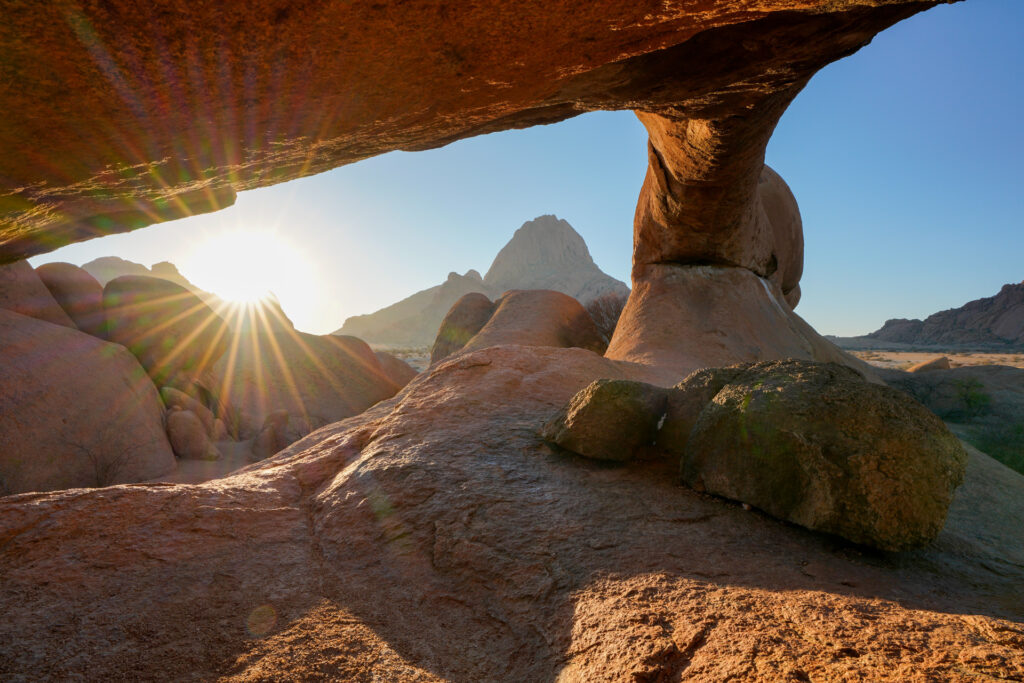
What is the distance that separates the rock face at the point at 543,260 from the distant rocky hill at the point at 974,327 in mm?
35717

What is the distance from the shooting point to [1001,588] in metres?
1.92

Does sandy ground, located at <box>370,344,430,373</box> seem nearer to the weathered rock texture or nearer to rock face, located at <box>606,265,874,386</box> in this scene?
rock face, located at <box>606,265,874,386</box>

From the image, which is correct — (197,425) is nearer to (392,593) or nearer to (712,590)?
(392,593)

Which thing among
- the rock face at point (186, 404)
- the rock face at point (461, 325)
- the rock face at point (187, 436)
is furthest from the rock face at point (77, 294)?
the rock face at point (461, 325)

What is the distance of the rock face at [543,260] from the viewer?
7525cm

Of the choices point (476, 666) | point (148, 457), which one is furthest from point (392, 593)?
point (148, 457)

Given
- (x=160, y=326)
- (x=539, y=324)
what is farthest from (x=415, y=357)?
(x=160, y=326)

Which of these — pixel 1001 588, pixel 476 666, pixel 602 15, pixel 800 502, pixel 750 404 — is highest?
pixel 602 15

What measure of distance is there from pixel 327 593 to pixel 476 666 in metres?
0.75

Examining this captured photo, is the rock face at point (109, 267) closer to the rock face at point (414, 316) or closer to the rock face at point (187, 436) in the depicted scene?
the rock face at point (414, 316)

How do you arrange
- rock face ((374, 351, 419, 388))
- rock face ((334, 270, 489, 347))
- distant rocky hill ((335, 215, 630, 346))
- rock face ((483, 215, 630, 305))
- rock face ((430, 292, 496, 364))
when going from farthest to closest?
rock face ((483, 215, 630, 305))
distant rocky hill ((335, 215, 630, 346))
rock face ((334, 270, 489, 347))
rock face ((430, 292, 496, 364))
rock face ((374, 351, 419, 388))

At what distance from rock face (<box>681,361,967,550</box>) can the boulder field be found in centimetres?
8

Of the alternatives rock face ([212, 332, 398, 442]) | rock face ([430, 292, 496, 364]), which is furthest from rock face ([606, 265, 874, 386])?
rock face ([212, 332, 398, 442])

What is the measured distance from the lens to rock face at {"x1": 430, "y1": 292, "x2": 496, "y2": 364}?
520 inches
